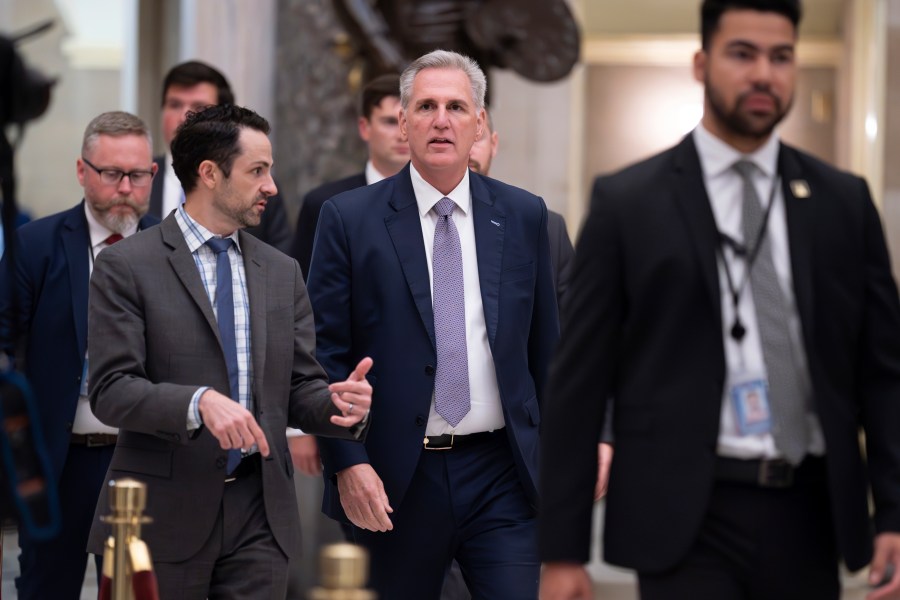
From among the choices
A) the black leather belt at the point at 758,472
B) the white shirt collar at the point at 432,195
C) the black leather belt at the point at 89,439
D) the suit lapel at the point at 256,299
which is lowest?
the black leather belt at the point at 89,439

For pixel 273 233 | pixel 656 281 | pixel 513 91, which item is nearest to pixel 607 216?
pixel 656 281

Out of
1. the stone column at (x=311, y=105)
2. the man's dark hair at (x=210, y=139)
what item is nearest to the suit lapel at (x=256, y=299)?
the man's dark hair at (x=210, y=139)

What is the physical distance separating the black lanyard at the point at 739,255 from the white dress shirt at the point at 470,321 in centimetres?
170

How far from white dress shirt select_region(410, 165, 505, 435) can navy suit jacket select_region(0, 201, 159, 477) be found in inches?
52.8

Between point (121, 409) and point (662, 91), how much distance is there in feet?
54.9

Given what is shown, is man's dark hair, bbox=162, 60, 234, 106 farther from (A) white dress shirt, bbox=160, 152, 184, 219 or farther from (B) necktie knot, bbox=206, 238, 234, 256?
(B) necktie knot, bbox=206, 238, 234, 256

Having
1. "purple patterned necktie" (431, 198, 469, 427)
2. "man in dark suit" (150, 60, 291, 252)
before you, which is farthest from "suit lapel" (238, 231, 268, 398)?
"man in dark suit" (150, 60, 291, 252)

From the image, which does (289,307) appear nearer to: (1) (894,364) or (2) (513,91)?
(1) (894,364)

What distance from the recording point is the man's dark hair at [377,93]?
7727 mm

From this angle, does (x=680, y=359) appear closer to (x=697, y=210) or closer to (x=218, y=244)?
(x=697, y=210)

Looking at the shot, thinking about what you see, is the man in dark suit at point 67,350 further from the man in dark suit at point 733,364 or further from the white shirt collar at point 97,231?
the man in dark suit at point 733,364

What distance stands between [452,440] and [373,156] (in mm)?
2346

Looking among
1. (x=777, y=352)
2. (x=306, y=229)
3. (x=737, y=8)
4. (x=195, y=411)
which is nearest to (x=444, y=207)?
(x=195, y=411)

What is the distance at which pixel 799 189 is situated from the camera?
4.04 metres
